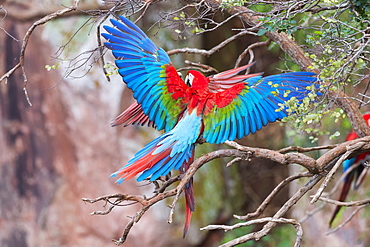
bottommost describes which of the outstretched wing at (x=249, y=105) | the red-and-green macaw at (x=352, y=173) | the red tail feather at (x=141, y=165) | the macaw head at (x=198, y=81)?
the red-and-green macaw at (x=352, y=173)

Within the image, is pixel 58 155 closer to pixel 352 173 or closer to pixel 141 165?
pixel 352 173

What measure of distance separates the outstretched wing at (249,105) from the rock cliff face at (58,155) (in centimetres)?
193

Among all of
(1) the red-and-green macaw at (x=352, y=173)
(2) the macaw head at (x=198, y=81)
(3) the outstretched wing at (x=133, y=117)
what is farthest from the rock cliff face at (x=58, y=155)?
(2) the macaw head at (x=198, y=81)

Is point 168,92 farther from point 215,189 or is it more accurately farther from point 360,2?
point 215,189

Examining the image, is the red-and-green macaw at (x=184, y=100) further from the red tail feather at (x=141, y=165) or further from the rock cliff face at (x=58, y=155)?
the rock cliff face at (x=58, y=155)

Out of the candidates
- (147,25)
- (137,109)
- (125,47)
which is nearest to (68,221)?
(147,25)

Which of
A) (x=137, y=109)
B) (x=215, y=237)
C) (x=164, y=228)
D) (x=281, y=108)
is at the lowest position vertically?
(x=215, y=237)

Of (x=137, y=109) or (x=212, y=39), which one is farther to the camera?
(x=212, y=39)

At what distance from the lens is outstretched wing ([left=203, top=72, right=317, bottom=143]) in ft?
4.58

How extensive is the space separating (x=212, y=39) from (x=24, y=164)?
1599mm

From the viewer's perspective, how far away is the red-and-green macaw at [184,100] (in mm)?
1356

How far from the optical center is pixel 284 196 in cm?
369

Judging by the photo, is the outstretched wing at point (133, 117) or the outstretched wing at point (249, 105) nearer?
the outstretched wing at point (249, 105)

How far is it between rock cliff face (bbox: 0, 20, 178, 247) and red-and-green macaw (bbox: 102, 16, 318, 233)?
1.89 metres
